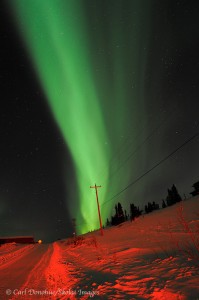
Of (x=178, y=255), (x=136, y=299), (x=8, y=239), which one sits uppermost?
(x=8, y=239)

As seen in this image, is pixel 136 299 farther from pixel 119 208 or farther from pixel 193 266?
pixel 119 208

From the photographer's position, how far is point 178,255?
7191 mm

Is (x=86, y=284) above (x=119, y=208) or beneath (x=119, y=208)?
beneath

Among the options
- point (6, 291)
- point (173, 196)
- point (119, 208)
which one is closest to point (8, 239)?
point (119, 208)

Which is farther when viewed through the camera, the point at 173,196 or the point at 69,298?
the point at 173,196

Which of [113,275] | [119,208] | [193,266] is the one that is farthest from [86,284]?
[119,208]

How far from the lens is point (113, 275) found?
6848 mm

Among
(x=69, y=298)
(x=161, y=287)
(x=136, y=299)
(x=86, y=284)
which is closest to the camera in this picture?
(x=136, y=299)

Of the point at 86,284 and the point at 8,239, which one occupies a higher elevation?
the point at 8,239

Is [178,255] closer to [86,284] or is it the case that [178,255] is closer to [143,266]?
[143,266]

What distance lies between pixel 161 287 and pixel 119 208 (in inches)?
3657

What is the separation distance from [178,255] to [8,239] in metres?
109

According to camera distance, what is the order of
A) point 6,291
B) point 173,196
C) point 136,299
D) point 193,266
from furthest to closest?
point 173,196, point 6,291, point 193,266, point 136,299

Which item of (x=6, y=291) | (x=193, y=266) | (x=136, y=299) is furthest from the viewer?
(x=6, y=291)
